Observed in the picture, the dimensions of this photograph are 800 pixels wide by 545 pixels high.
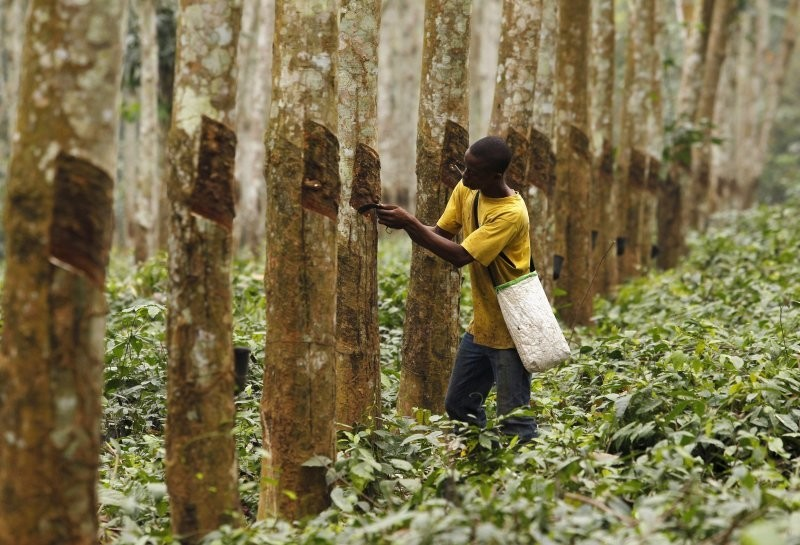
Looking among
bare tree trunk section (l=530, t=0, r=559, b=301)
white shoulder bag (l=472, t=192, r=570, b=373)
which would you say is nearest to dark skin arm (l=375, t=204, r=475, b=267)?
white shoulder bag (l=472, t=192, r=570, b=373)

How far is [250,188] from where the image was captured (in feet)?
62.3

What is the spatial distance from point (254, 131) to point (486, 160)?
40.7 ft

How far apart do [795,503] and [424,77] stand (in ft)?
13.5

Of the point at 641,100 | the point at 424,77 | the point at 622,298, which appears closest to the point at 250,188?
the point at 641,100

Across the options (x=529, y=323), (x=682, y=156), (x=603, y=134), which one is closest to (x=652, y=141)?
(x=682, y=156)

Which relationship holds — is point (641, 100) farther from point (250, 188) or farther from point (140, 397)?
point (140, 397)

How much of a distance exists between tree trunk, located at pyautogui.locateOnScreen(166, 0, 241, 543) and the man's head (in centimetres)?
161

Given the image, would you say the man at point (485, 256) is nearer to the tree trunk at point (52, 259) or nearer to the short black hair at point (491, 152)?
the short black hair at point (491, 152)

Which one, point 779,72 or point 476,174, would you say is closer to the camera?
point 476,174

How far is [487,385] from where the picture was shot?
615 cm

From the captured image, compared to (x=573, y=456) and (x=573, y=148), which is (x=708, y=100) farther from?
(x=573, y=456)

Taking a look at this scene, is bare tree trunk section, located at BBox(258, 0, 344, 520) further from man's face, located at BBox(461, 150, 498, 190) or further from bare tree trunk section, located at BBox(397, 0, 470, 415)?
bare tree trunk section, located at BBox(397, 0, 470, 415)

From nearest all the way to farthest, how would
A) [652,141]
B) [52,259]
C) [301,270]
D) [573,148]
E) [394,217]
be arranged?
1. [52,259]
2. [301,270]
3. [394,217]
4. [573,148]
5. [652,141]

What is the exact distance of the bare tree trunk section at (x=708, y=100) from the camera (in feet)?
59.1
